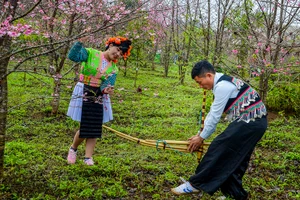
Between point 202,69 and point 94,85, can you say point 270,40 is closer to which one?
point 202,69

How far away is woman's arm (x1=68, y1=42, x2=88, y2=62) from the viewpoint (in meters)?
3.56

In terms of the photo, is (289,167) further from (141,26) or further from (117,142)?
(141,26)

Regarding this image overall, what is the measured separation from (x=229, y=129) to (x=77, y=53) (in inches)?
72.9

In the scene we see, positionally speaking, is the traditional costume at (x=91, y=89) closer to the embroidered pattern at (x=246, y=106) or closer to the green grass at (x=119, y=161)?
the green grass at (x=119, y=161)

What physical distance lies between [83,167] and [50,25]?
9.20 feet

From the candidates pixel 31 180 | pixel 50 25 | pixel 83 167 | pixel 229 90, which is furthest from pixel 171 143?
pixel 50 25

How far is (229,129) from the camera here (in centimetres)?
317

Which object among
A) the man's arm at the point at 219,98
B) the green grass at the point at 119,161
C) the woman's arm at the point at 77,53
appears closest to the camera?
the man's arm at the point at 219,98

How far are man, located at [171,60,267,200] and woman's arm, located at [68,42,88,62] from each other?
1325mm

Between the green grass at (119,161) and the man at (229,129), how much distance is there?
0.54m

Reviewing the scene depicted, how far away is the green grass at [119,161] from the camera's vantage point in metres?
3.43

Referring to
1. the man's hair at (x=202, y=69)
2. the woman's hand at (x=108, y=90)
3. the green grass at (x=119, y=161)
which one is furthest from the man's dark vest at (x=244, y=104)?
the woman's hand at (x=108, y=90)

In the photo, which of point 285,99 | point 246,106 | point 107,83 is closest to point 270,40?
point 246,106

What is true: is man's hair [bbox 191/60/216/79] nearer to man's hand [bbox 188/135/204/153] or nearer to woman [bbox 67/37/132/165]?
Answer: man's hand [bbox 188/135/204/153]
